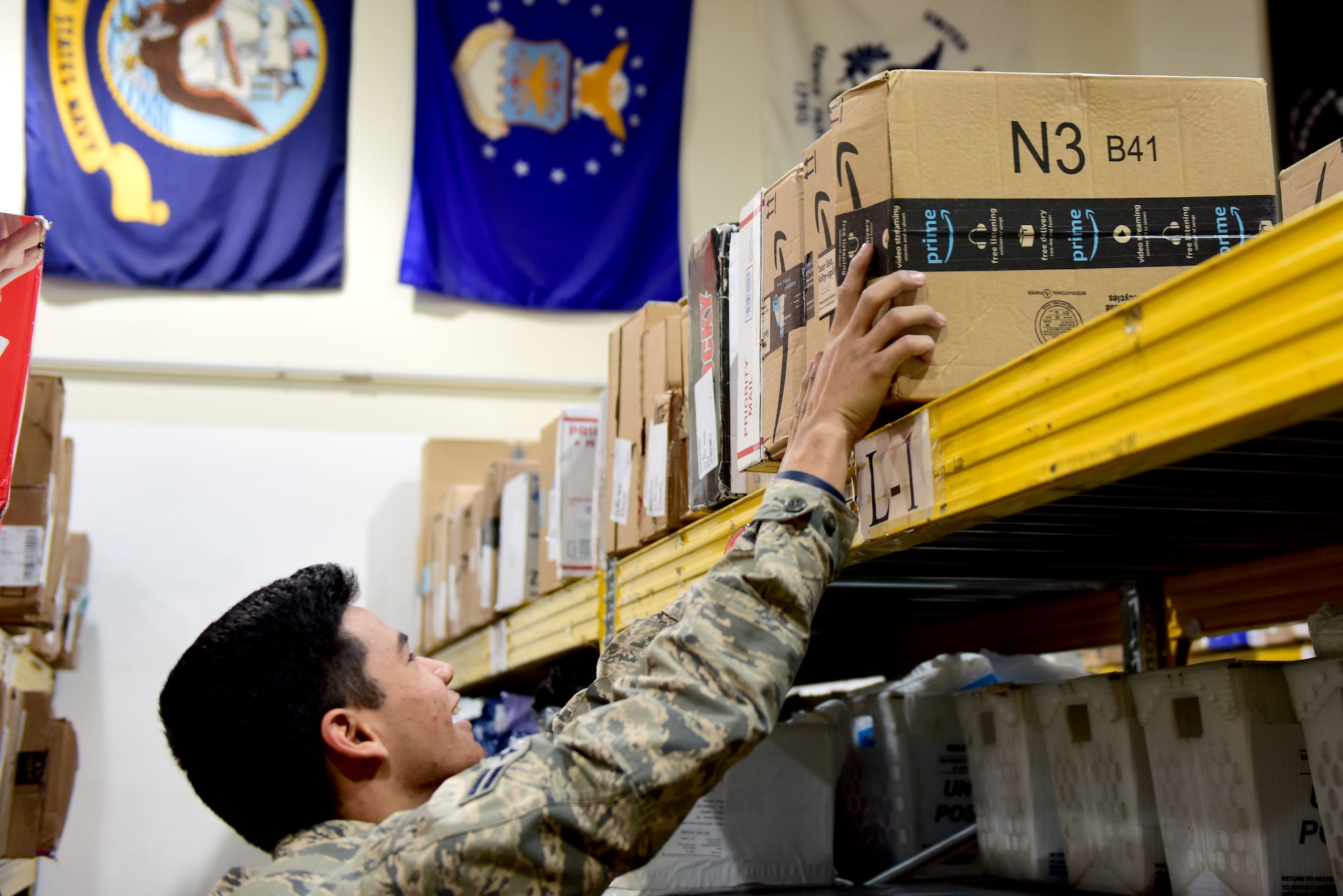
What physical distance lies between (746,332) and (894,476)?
410 mm

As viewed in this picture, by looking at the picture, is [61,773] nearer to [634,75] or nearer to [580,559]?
[580,559]

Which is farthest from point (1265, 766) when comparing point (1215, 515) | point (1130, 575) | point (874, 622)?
point (874, 622)

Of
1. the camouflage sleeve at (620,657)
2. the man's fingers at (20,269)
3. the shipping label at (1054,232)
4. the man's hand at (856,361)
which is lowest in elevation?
the camouflage sleeve at (620,657)

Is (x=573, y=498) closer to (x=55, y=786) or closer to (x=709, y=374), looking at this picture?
(x=709, y=374)

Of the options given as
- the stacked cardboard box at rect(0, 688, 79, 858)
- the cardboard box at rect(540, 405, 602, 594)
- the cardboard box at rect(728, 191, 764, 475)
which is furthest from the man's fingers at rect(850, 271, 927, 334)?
the stacked cardboard box at rect(0, 688, 79, 858)

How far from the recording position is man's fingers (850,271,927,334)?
113 cm

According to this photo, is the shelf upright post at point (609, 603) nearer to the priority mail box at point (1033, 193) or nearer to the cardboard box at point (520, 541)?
the cardboard box at point (520, 541)

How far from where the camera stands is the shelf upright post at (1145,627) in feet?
6.12

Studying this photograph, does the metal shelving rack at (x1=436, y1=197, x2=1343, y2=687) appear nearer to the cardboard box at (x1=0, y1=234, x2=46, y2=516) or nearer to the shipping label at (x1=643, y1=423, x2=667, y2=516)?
the shipping label at (x1=643, y1=423, x2=667, y2=516)

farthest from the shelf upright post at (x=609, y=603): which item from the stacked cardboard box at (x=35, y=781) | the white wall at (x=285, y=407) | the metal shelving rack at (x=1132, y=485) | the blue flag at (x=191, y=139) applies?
the blue flag at (x=191, y=139)

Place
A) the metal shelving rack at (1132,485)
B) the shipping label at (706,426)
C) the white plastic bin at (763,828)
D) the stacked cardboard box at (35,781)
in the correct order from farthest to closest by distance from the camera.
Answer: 1. the stacked cardboard box at (35,781)
2. the white plastic bin at (763,828)
3. the shipping label at (706,426)
4. the metal shelving rack at (1132,485)

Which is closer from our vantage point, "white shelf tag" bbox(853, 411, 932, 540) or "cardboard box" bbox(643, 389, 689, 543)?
"white shelf tag" bbox(853, 411, 932, 540)

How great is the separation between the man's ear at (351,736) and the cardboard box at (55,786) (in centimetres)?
236

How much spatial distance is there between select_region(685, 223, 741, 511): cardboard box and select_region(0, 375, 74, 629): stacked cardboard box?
139cm
